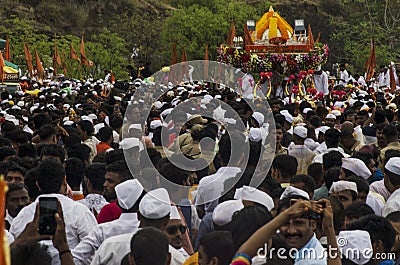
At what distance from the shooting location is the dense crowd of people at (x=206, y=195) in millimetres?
4449

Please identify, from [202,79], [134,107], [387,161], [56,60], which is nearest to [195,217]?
[387,161]

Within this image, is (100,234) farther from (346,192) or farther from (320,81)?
(320,81)

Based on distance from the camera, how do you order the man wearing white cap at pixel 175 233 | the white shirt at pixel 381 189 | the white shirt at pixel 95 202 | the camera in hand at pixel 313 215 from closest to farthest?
the camera in hand at pixel 313 215 → the man wearing white cap at pixel 175 233 → the white shirt at pixel 95 202 → the white shirt at pixel 381 189

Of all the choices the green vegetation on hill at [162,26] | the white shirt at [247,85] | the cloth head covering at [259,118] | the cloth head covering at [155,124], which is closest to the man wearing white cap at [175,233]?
the cloth head covering at [155,124]

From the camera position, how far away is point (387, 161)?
711 cm

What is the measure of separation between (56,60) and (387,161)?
21552 mm

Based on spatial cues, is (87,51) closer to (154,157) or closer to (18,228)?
(154,157)

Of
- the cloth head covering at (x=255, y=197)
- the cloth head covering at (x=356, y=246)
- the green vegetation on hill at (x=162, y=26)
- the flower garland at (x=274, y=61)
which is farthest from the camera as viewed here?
the green vegetation on hill at (x=162, y=26)

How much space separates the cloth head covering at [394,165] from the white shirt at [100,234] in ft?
8.35

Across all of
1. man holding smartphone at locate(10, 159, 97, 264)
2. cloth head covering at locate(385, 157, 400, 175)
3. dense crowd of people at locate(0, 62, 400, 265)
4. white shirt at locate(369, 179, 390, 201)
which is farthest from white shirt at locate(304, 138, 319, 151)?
man holding smartphone at locate(10, 159, 97, 264)

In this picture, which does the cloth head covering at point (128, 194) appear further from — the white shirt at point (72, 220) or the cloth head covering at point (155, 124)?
the cloth head covering at point (155, 124)

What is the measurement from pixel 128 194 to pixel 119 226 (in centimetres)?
25

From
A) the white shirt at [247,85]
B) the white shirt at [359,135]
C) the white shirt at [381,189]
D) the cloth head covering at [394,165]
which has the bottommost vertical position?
the white shirt at [247,85]

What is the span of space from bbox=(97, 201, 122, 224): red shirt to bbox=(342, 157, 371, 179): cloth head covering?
7.66 ft
